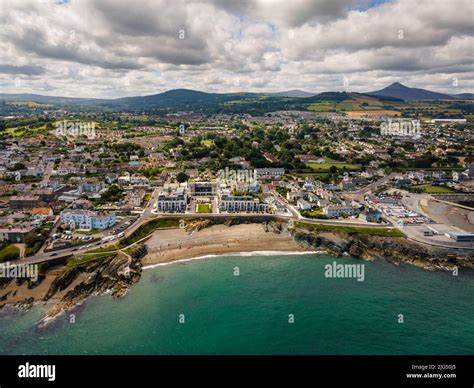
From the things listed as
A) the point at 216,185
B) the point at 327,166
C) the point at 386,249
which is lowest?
the point at 386,249

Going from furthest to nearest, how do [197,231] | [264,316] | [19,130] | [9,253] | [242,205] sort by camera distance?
[19,130], [242,205], [197,231], [9,253], [264,316]

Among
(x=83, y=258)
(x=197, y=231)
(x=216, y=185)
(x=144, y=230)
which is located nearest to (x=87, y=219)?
(x=144, y=230)

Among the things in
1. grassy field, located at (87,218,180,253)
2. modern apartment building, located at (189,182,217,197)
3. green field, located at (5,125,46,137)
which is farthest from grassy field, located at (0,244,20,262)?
green field, located at (5,125,46,137)

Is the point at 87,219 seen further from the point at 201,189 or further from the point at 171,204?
the point at 201,189

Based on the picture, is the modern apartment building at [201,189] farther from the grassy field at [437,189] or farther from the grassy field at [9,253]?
the grassy field at [437,189]

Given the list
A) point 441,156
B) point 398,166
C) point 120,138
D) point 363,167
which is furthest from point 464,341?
point 120,138
